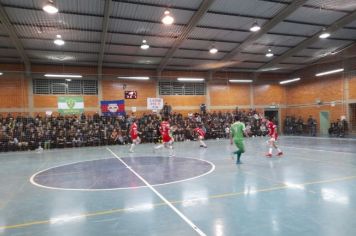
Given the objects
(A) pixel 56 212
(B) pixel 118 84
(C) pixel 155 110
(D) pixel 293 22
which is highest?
(D) pixel 293 22

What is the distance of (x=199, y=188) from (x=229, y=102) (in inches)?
1012

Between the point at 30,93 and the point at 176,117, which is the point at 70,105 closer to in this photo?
the point at 30,93

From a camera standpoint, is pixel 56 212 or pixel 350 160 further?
pixel 350 160

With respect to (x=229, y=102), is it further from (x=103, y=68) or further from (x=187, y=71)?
(x=103, y=68)

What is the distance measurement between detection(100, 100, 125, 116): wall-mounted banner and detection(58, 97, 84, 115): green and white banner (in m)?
2.01

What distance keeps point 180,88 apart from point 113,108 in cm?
788

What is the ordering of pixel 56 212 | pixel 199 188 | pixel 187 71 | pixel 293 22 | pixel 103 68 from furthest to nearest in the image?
1. pixel 187 71
2. pixel 103 68
3. pixel 293 22
4. pixel 199 188
5. pixel 56 212

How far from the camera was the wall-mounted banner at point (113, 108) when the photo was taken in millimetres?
26469

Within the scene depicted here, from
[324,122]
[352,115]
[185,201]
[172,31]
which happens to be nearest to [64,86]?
[172,31]

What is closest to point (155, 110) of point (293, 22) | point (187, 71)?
point (187, 71)

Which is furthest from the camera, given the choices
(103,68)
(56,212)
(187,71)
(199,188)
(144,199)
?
(187,71)

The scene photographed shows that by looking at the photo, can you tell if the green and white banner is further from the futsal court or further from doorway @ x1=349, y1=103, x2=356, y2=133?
doorway @ x1=349, y1=103, x2=356, y2=133

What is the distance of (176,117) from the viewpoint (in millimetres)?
28125

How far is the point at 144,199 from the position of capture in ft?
21.3
